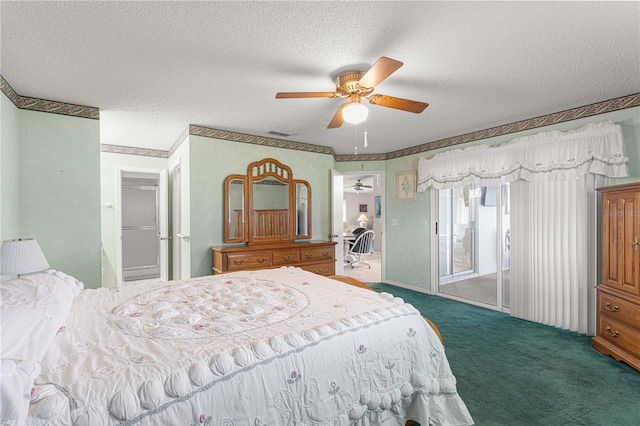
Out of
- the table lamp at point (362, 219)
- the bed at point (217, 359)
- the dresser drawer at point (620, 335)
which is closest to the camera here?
the bed at point (217, 359)

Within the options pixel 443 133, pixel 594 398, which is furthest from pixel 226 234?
pixel 594 398

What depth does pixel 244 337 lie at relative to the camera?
4.41ft

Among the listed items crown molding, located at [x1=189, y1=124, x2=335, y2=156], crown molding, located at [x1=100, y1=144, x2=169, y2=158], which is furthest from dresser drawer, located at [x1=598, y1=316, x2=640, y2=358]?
crown molding, located at [x1=100, y1=144, x2=169, y2=158]

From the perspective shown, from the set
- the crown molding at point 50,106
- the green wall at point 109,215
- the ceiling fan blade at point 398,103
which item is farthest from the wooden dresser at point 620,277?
the green wall at point 109,215

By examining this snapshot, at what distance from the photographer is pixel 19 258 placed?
79.7 inches

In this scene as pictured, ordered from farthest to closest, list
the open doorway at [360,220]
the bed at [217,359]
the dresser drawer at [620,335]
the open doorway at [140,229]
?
the open doorway at [140,229]
the open doorway at [360,220]
the dresser drawer at [620,335]
the bed at [217,359]

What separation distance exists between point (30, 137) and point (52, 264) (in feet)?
3.93

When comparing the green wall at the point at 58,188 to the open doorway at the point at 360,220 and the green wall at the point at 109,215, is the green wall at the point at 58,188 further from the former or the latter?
the open doorway at the point at 360,220

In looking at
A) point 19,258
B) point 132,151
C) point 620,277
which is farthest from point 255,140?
point 620,277

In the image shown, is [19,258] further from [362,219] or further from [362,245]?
[362,219]

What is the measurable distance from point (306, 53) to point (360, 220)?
26.2 feet

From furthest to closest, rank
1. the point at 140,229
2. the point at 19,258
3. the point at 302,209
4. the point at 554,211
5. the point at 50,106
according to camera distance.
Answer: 1. the point at 140,229
2. the point at 302,209
3. the point at 554,211
4. the point at 50,106
5. the point at 19,258

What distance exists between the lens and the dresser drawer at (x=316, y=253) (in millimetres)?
4277

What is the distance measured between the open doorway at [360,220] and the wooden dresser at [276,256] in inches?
23.1
